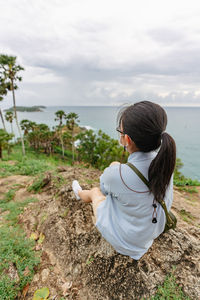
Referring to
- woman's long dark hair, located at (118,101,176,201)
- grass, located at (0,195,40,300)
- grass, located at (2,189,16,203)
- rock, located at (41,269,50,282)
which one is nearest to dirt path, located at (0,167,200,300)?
rock, located at (41,269,50,282)

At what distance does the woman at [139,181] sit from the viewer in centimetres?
125

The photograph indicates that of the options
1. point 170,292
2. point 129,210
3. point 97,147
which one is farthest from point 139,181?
point 97,147

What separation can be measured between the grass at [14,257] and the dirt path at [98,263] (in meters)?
0.12

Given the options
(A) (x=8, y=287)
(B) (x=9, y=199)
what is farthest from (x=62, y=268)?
(B) (x=9, y=199)

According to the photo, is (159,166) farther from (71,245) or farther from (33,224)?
(33,224)

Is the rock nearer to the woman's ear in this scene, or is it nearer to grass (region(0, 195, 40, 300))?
grass (region(0, 195, 40, 300))

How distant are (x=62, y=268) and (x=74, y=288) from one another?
327 mm

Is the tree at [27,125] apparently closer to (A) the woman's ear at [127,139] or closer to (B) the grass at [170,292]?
(A) the woman's ear at [127,139]

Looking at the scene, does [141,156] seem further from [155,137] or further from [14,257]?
[14,257]

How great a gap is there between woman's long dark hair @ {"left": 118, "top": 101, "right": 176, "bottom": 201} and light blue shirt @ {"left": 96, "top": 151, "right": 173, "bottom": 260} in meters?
0.10

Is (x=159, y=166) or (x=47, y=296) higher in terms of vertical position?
(x=159, y=166)

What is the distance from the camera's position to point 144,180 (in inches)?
51.7

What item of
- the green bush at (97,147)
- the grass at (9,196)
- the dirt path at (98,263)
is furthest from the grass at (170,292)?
the green bush at (97,147)

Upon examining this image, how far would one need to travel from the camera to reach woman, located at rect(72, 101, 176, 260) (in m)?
1.25
